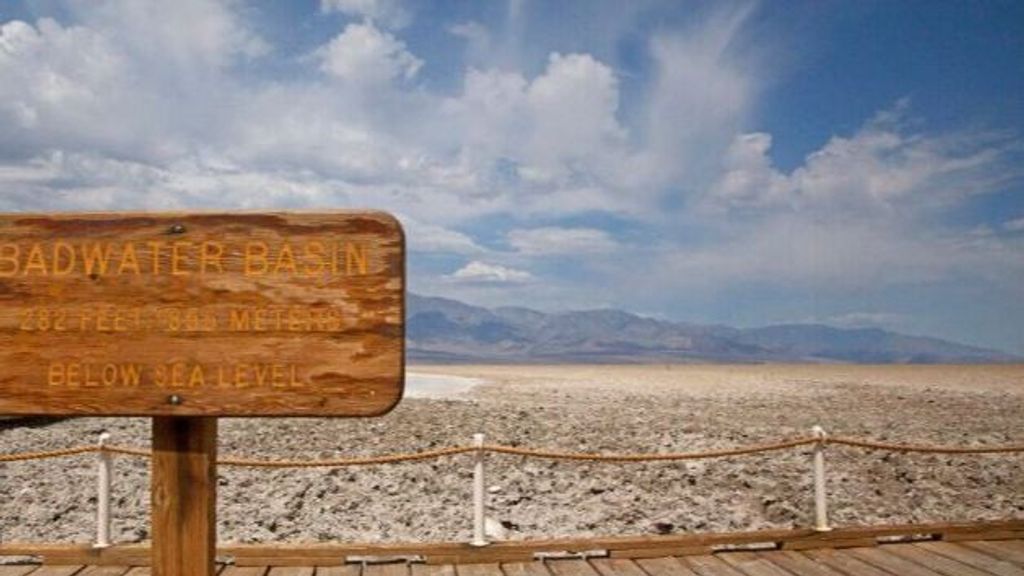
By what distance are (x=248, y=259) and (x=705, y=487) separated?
49.8ft

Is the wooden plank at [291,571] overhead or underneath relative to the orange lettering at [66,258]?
underneath

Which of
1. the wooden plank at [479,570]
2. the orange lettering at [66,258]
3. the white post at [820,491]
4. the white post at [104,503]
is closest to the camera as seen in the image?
the orange lettering at [66,258]

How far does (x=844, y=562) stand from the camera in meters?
7.29

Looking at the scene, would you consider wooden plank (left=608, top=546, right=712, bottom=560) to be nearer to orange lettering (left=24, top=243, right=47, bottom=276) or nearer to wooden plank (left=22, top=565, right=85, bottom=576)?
wooden plank (left=22, top=565, right=85, bottom=576)

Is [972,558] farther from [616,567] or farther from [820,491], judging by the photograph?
[616,567]

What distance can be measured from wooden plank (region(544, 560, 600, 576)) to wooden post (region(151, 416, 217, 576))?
3.55 meters

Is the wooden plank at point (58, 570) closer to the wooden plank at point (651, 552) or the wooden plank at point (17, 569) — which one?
the wooden plank at point (17, 569)

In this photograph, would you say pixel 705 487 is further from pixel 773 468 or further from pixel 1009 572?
pixel 1009 572

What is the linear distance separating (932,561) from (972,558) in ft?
1.40

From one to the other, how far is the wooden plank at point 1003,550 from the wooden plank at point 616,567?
326 cm

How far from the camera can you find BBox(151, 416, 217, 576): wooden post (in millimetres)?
4152

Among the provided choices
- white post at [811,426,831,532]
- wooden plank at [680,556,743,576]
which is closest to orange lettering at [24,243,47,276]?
wooden plank at [680,556,743,576]

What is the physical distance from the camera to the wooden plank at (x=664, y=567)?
273 inches

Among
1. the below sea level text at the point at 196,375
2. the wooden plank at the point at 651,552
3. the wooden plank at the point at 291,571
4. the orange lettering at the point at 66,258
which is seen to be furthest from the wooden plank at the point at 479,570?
the orange lettering at the point at 66,258
